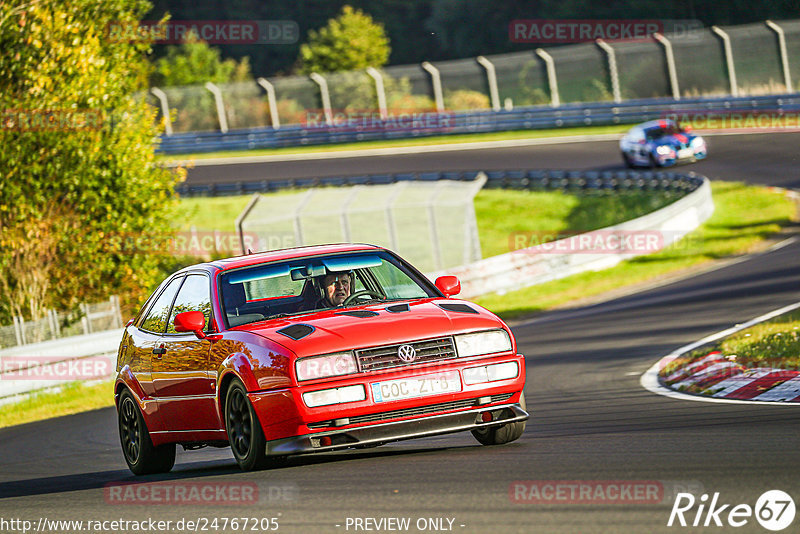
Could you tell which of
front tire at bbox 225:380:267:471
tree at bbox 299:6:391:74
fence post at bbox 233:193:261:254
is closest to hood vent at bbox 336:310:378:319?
front tire at bbox 225:380:267:471

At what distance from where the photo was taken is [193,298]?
8570 mm

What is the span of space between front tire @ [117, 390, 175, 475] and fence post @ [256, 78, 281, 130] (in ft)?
147

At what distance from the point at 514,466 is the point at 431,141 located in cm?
4291

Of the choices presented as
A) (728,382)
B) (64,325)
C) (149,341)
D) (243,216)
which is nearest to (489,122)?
(243,216)

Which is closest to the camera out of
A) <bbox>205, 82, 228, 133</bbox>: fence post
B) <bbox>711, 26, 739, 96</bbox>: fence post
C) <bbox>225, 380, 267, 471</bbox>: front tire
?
<bbox>225, 380, 267, 471</bbox>: front tire

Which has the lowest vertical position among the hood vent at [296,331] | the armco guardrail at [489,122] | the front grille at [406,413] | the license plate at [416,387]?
the armco guardrail at [489,122]

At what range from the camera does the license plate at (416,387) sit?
7.16 meters

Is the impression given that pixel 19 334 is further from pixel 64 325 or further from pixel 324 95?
pixel 324 95

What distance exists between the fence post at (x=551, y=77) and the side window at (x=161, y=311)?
40991 mm

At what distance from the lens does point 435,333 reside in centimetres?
732

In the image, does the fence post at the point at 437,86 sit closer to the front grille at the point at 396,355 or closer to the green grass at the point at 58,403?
the green grass at the point at 58,403

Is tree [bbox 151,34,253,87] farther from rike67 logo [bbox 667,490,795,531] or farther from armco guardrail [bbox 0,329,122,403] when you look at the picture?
rike67 logo [bbox 667,490,795,531]

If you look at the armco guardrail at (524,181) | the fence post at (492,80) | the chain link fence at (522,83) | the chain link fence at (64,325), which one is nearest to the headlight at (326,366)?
the chain link fence at (64,325)

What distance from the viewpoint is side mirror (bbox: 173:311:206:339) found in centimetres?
793
